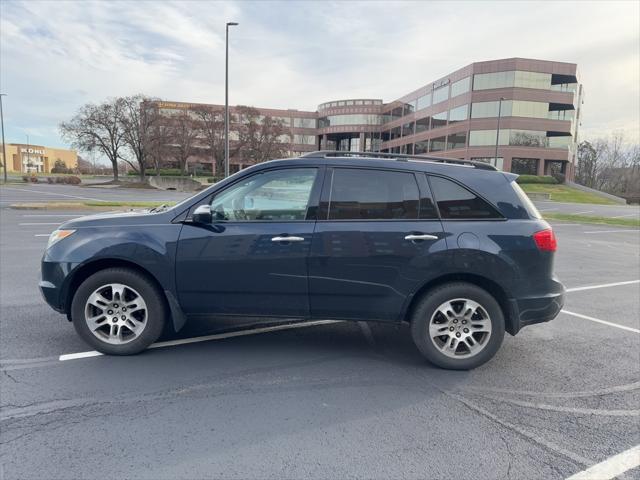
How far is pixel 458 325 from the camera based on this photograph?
3.70m

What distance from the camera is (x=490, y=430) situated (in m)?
2.83

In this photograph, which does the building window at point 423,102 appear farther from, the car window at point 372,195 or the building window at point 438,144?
the car window at point 372,195

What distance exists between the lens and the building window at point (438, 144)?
205ft

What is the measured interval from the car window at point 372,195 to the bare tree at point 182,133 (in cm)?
5060

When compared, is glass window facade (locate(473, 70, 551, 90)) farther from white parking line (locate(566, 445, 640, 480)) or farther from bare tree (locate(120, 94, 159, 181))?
white parking line (locate(566, 445, 640, 480))

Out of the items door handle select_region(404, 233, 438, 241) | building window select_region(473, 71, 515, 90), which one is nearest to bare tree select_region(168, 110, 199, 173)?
building window select_region(473, 71, 515, 90)

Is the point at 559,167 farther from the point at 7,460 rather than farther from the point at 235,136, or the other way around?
the point at 7,460

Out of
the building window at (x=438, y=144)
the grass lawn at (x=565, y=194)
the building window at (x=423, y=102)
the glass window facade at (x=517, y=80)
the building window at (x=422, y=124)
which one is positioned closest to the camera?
the grass lawn at (x=565, y=194)

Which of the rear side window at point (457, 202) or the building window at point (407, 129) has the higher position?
the building window at point (407, 129)

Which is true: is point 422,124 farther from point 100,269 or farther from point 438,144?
point 100,269

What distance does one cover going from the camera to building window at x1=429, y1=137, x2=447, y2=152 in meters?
62.4

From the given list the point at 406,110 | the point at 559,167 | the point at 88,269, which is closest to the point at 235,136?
the point at 406,110

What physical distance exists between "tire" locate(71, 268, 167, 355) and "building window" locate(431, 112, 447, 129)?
6338cm

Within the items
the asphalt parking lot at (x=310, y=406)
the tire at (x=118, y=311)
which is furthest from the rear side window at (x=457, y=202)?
the tire at (x=118, y=311)
